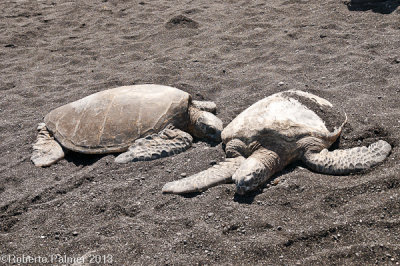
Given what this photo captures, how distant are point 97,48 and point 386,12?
468 cm

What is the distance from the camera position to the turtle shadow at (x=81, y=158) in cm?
389

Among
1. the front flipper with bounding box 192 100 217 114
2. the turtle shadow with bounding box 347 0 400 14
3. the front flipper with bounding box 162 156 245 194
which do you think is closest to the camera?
the front flipper with bounding box 162 156 245 194

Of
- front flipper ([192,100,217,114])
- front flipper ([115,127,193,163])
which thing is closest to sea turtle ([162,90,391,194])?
front flipper ([115,127,193,163])

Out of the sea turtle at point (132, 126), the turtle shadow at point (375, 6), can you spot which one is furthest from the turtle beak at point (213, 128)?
the turtle shadow at point (375, 6)

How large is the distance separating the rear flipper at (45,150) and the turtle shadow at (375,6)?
503cm

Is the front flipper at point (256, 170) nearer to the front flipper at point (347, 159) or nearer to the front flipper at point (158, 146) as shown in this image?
the front flipper at point (347, 159)

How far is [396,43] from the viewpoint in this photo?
5039mm

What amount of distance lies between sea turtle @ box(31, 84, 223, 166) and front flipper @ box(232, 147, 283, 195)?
73 centimetres

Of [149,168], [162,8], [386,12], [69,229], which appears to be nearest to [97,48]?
[162,8]

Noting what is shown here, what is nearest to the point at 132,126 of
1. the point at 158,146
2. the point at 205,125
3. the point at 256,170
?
the point at 158,146

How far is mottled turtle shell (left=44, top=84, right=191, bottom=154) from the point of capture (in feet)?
12.8

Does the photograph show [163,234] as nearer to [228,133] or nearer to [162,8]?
[228,133]

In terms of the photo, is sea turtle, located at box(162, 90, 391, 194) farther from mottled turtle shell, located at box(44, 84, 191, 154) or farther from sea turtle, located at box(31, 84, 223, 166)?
mottled turtle shell, located at box(44, 84, 191, 154)

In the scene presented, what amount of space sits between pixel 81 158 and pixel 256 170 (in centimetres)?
193
